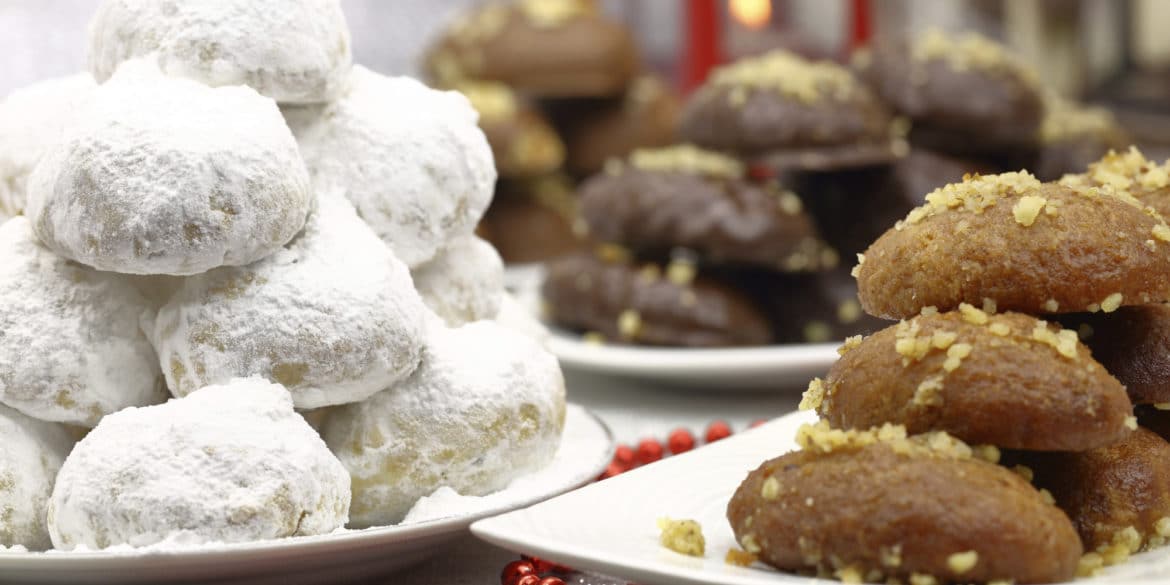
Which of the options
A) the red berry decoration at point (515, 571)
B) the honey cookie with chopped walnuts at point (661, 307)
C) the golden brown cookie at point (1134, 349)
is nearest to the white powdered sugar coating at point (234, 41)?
the red berry decoration at point (515, 571)

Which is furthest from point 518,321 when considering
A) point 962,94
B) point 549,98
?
point 549,98

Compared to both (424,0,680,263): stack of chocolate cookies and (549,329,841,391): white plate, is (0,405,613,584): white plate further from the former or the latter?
(424,0,680,263): stack of chocolate cookies

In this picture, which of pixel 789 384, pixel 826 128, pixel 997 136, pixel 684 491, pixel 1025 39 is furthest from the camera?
pixel 1025 39

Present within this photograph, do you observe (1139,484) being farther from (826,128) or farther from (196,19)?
(826,128)

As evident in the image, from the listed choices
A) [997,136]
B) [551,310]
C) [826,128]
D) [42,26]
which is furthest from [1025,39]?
[42,26]

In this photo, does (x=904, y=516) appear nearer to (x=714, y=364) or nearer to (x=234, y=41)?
(x=234, y=41)

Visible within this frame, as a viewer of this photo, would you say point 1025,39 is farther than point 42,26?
Yes
